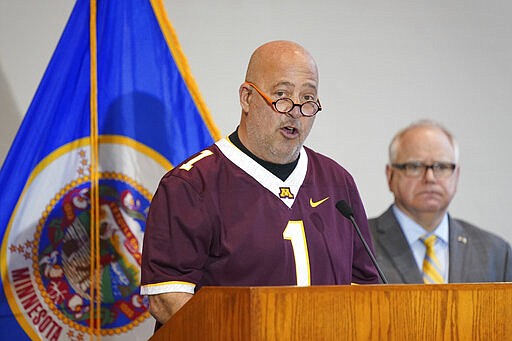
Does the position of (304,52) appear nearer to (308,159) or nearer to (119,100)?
(308,159)

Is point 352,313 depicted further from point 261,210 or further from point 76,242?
point 76,242

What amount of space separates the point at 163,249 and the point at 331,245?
1.69ft

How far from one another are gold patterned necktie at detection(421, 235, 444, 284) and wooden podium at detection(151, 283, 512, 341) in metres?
1.77

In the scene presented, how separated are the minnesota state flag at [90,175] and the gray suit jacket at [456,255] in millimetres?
952

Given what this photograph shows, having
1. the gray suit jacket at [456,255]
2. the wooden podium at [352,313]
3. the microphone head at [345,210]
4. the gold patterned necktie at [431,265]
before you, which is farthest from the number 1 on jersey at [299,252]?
the gold patterned necktie at [431,265]

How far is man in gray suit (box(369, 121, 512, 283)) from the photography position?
144 inches

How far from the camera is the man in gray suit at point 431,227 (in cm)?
365

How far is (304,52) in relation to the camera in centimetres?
255

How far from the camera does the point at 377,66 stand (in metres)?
4.29

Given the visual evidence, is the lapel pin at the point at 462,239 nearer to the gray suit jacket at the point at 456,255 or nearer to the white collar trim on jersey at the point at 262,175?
the gray suit jacket at the point at 456,255

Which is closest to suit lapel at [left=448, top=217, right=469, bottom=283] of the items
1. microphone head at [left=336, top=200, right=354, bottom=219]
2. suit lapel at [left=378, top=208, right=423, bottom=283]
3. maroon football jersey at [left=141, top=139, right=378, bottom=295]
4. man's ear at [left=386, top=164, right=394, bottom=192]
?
suit lapel at [left=378, top=208, right=423, bottom=283]

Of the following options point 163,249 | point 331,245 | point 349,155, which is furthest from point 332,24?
point 163,249

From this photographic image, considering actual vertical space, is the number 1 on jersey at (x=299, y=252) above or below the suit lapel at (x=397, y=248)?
below

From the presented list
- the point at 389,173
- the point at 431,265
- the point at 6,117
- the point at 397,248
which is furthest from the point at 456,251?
the point at 6,117
